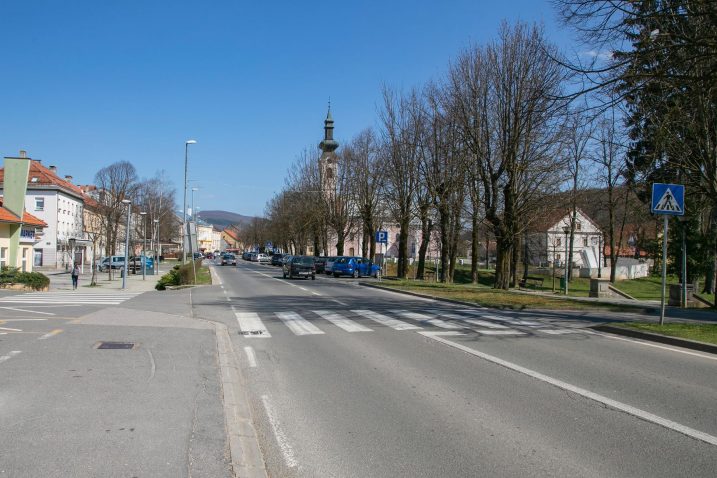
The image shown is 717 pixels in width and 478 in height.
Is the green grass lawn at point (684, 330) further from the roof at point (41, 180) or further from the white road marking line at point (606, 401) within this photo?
the roof at point (41, 180)

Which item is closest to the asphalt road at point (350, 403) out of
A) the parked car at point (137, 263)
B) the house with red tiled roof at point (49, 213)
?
the parked car at point (137, 263)

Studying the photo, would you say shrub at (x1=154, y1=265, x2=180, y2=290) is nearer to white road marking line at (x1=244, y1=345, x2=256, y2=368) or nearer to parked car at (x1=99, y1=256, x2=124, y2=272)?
white road marking line at (x1=244, y1=345, x2=256, y2=368)

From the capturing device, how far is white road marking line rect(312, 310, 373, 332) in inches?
541

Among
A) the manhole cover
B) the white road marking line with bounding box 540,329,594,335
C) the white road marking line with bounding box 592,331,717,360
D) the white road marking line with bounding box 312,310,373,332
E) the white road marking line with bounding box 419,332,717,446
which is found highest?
the white road marking line with bounding box 592,331,717,360

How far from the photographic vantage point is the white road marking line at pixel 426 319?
46.8 feet

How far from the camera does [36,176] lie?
6538 cm

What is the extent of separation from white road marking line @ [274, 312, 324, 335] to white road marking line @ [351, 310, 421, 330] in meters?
1.80

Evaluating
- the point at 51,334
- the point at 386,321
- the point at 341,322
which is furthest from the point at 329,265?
the point at 51,334

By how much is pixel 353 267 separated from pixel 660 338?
130 feet

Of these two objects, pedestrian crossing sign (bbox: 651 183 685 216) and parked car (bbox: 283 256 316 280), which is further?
parked car (bbox: 283 256 316 280)

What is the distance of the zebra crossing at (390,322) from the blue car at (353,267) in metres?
32.6

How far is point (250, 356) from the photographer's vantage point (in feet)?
33.9

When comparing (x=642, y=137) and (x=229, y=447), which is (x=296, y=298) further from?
(x=229, y=447)

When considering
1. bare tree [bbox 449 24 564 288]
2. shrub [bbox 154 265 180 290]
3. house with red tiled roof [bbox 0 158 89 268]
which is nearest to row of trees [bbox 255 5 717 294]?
bare tree [bbox 449 24 564 288]
